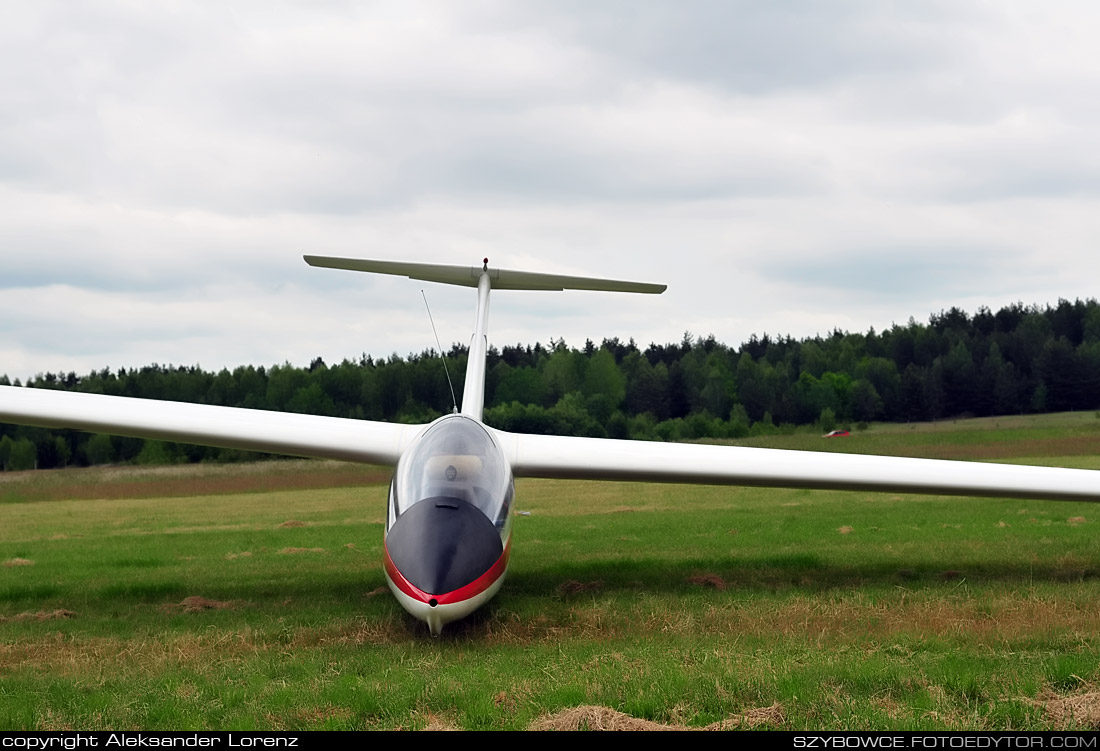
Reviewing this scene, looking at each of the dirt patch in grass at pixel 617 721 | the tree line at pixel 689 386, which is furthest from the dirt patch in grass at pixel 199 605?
the tree line at pixel 689 386

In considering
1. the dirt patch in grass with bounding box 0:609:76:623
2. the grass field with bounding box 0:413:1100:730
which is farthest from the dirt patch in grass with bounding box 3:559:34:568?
the dirt patch in grass with bounding box 0:609:76:623

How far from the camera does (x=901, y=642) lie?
767cm

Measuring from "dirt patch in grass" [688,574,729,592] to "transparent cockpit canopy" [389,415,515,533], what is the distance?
3.20m

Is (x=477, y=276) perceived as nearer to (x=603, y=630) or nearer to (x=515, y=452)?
(x=515, y=452)

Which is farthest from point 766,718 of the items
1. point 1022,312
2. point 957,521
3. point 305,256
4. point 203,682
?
point 1022,312

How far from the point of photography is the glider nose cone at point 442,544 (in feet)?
26.5

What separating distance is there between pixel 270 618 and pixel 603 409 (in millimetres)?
65457

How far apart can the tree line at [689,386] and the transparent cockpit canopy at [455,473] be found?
186 feet

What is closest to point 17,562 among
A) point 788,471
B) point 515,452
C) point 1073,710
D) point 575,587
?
point 515,452

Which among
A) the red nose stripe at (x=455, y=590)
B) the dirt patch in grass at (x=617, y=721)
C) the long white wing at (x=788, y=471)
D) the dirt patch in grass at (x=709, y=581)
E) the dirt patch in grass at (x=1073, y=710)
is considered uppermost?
the long white wing at (x=788, y=471)

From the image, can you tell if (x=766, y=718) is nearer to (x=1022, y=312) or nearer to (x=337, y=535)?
(x=337, y=535)

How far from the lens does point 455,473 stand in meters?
9.01

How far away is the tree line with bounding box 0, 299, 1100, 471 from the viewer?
252 feet

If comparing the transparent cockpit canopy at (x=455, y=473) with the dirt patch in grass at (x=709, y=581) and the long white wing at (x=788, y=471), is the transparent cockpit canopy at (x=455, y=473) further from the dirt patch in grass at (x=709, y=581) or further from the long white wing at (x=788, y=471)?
the dirt patch in grass at (x=709, y=581)
